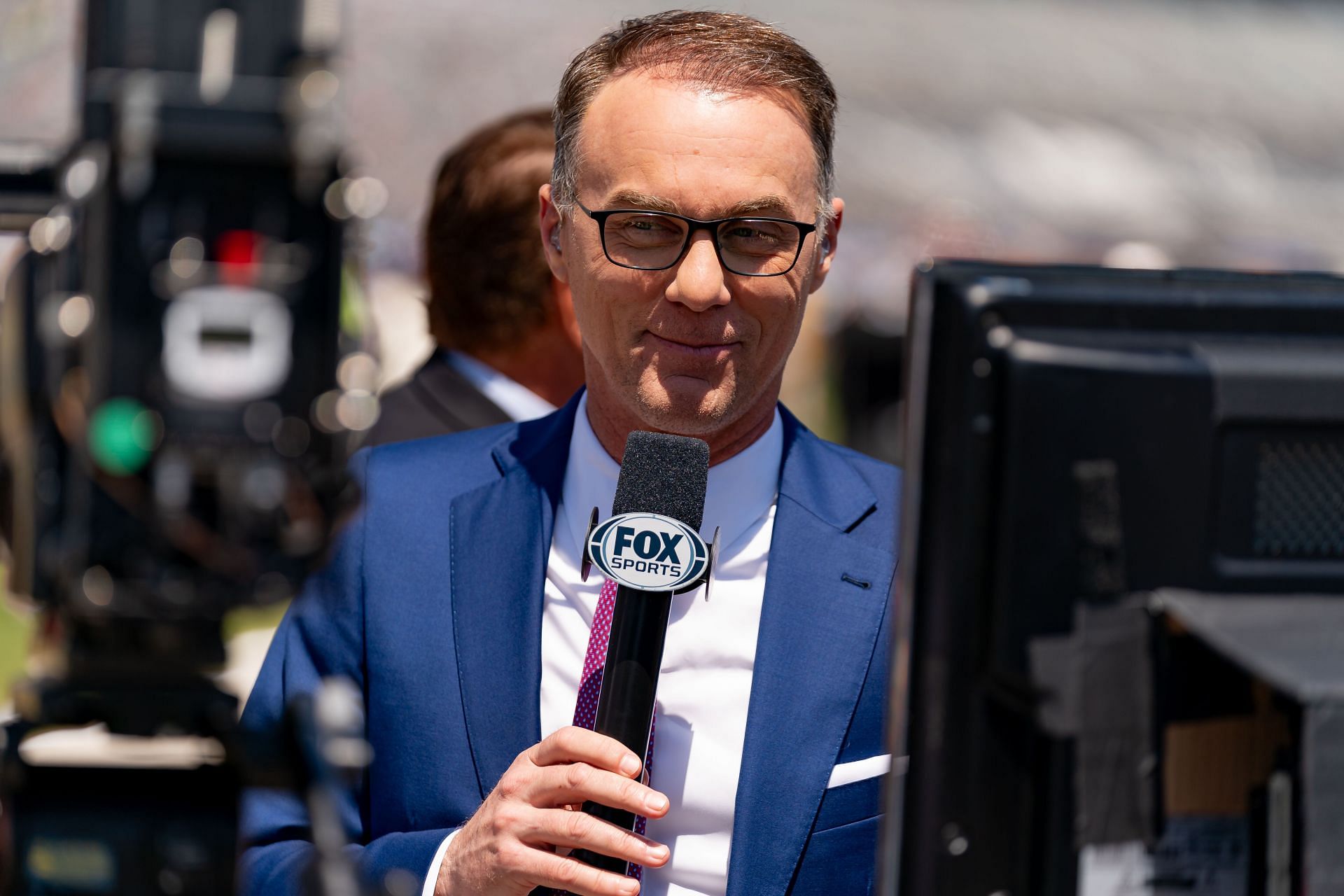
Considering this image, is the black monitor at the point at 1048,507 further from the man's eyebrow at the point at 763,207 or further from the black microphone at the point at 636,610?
the man's eyebrow at the point at 763,207

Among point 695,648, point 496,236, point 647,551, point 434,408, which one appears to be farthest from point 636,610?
point 496,236

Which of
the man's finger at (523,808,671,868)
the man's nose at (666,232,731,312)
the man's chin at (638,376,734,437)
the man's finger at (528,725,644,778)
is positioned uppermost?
the man's nose at (666,232,731,312)

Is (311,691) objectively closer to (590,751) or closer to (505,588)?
(505,588)

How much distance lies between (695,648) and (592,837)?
45 cm

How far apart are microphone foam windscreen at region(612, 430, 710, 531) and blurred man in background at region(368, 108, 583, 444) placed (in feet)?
3.80

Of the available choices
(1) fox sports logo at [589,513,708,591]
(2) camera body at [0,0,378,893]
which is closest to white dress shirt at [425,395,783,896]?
(1) fox sports logo at [589,513,708,591]

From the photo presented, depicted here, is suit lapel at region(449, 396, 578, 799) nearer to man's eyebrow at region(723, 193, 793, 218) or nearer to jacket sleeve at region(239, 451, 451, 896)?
jacket sleeve at region(239, 451, 451, 896)

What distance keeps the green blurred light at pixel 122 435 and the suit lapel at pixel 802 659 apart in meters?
0.78

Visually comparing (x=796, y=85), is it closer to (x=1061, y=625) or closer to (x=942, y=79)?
(x=1061, y=625)

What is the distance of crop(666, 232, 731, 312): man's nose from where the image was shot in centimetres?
157

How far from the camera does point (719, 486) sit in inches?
69.6

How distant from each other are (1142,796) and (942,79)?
21.0 metres

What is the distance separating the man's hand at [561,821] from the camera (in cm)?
120

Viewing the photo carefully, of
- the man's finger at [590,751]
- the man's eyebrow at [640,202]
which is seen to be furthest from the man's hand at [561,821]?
the man's eyebrow at [640,202]
